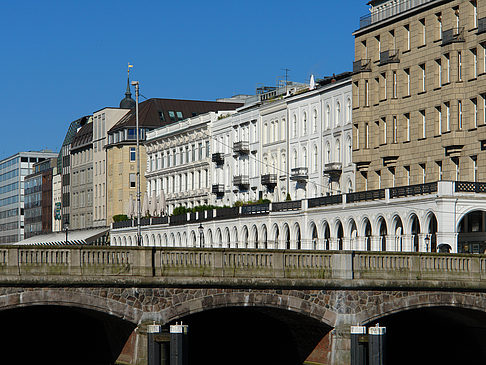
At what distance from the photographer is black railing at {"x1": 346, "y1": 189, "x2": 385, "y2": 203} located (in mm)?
86619

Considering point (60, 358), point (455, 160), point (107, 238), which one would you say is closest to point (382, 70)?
point (455, 160)

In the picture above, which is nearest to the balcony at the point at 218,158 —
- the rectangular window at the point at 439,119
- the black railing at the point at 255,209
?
the black railing at the point at 255,209

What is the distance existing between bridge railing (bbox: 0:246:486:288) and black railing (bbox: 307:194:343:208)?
40924mm

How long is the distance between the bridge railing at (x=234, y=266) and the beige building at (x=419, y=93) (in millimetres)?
31302

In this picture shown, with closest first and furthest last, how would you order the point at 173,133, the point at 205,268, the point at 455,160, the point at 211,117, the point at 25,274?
1. the point at 25,274
2. the point at 205,268
3. the point at 455,160
4. the point at 211,117
5. the point at 173,133

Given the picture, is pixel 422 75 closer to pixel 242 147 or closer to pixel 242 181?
pixel 242 181

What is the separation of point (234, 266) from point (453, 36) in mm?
40379

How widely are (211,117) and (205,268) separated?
9035cm

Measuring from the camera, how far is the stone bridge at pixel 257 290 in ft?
153

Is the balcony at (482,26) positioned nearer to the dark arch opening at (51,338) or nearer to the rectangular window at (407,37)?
the rectangular window at (407,37)

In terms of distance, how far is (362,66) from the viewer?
9750cm

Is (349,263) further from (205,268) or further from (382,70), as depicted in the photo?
(382,70)

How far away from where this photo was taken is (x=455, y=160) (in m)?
85.5

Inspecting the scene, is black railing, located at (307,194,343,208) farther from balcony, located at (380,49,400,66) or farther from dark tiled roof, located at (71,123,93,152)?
dark tiled roof, located at (71,123,93,152)
